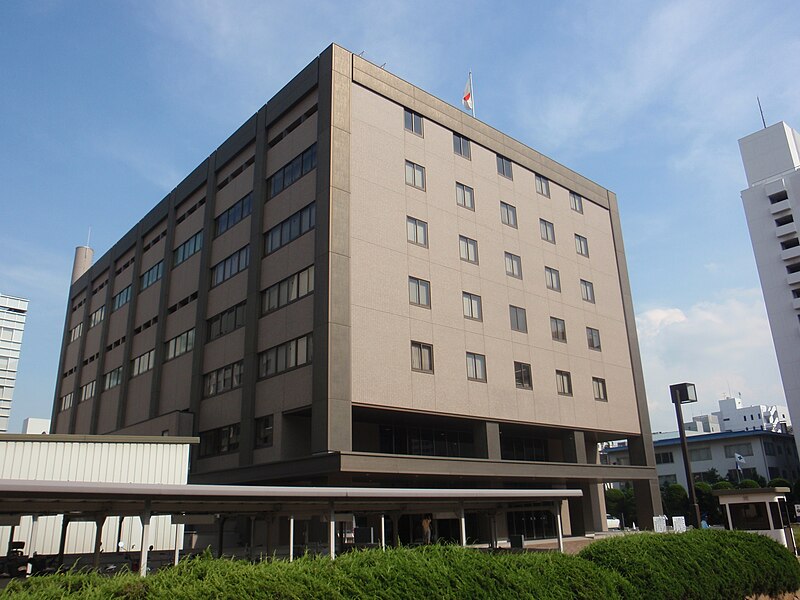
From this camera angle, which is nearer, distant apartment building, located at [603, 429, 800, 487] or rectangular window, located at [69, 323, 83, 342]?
rectangular window, located at [69, 323, 83, 342]

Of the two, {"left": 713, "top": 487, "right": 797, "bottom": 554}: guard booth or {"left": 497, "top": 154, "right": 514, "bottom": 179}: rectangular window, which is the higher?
{"left": 497, "top": 154, "right": 514, "bottom": 179}: rectangular window

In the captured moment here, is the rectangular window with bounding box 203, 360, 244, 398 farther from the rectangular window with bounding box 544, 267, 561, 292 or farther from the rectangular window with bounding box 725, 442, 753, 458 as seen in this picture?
the rectangular window with bounding box 725, 442, 753, 458

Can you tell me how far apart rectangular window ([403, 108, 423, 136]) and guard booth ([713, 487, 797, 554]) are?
87.6 ft

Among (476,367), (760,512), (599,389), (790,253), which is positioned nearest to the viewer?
(760,512)

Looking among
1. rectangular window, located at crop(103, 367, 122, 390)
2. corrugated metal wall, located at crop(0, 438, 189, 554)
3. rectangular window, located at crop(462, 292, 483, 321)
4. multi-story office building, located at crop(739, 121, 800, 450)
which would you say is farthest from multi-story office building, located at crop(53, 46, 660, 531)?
multi-story office building, located at crop(739, 121, 800, 450)

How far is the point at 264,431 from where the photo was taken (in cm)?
3700

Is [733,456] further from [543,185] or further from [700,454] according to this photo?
[543,185]

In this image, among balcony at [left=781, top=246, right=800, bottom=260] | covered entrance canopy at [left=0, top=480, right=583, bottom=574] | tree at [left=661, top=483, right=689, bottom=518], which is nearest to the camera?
covered entrance canopy at [left=0, top=480, right=583, bottom=574]

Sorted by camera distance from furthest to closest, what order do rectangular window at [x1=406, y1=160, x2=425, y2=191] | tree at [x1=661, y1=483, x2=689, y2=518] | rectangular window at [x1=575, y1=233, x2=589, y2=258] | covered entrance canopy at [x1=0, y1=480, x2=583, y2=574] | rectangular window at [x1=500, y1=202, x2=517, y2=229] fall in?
tree at [x1=661, y1=483, x2=689, y2=518] < rectangular window at [x1=575, y1=233, x2=589, y2=258] < rectangular window at [x1=500, y1=202, x2=517, y2=229] < rectangular window at [x1=406, y1=160, x2=425, y2=191] < covered entrance canopy at [x1=0, y1=480, x2=583, y2=574]

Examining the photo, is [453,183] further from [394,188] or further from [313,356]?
[313,356]

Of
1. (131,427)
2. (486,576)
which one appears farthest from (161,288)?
(486,576)

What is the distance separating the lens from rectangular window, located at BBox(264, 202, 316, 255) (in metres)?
37.1

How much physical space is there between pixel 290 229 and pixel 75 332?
4155 centimetres

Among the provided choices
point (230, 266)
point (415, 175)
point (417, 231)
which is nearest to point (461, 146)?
point (415, 175)
